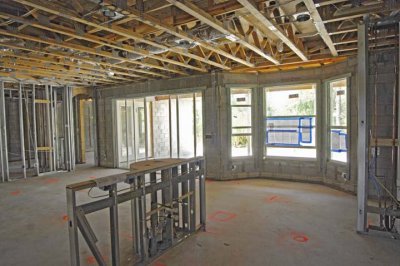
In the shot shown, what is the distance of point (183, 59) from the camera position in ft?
18.2

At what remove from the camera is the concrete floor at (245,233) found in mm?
2822

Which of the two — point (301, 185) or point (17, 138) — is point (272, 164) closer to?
point (301, 185)

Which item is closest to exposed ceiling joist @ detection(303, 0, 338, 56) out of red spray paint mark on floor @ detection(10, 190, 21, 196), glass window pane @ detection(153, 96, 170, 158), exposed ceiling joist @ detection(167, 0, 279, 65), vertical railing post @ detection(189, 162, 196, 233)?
exposed ceiling joist @ detection(167, 0, 279, 65)

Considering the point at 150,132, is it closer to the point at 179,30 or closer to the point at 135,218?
the point at 179,30

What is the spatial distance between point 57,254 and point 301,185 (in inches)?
190

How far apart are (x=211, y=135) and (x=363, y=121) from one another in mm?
3727

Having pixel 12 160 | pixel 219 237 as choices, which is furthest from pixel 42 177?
pixel 219 237

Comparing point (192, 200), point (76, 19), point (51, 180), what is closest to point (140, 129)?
point (51, 180)

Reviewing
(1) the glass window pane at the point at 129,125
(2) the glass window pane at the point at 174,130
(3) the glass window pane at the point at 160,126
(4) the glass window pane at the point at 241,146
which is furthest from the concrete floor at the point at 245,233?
(3) the glass window pane at the point at 160,126

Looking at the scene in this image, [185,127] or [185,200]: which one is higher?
[185,127]

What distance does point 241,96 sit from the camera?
662 cm

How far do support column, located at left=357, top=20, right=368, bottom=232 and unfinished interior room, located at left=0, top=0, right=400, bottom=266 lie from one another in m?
0.02

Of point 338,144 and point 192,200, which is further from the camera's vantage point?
point 338,144

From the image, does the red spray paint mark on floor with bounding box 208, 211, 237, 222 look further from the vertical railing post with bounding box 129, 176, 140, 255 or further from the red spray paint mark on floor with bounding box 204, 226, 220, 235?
the vertical railing post with bounding box 129, 176, 140, 255
